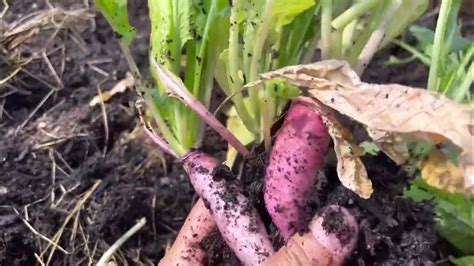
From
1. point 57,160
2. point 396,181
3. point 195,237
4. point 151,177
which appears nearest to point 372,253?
point 396,181

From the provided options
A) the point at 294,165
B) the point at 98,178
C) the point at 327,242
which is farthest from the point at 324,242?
the point at 98,178

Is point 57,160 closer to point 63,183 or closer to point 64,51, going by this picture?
point 63,183

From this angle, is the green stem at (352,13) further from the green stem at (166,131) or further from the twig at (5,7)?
the twig at (5,7)

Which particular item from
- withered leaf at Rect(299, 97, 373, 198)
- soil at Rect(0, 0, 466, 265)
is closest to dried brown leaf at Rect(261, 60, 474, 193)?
withered leaf at Rect(299, 97, 373, 198)

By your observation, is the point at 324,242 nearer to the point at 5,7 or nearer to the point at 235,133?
the point at 235,133

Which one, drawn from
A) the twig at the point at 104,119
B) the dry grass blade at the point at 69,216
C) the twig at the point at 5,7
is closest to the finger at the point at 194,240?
the dry grass blade at the point at 69,216

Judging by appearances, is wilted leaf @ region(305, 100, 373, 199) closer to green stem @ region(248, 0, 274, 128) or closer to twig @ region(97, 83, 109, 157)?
green stem @ region(248, 0, 274, 128)
